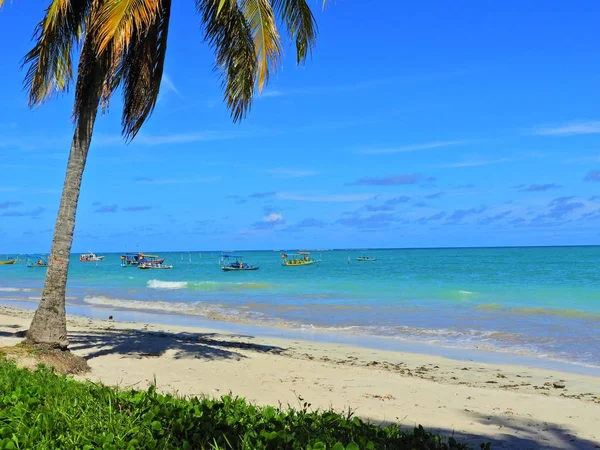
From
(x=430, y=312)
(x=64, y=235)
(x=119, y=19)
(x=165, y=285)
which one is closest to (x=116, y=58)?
(x=119, y=19)

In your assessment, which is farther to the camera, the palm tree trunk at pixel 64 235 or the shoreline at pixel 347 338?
the shoreline at pixel 347 338

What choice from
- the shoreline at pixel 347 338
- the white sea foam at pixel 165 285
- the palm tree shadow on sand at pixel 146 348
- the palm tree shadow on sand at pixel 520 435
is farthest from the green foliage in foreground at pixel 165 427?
the white sea foam at pixel 165 285

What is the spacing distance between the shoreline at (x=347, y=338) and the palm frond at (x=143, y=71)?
8854 mm

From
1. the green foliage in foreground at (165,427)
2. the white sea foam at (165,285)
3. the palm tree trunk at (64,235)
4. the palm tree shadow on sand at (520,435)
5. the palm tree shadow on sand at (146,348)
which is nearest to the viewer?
the green foliage in foreground at (165,427)

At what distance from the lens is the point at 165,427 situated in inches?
150

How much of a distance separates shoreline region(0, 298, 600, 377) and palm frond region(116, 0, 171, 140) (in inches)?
349

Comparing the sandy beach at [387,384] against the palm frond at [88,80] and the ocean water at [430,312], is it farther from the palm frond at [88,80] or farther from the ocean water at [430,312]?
the palm frond at [88,80]

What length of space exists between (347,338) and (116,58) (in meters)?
11.9

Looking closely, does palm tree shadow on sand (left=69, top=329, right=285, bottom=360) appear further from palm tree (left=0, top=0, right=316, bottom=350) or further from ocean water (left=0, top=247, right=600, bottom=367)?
ocean water (left=0, top=247, right=600, bottom=367)

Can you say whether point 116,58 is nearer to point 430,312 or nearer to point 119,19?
point 119,19

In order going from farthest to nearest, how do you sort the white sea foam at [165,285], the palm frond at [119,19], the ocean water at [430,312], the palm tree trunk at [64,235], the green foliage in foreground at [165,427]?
the white sea foam at [165,285]
the ocean water at [430,312]
the palm tree trunk at [64,235]
the palm frond at [119,19]
the green foliage in foreground at [165,427]

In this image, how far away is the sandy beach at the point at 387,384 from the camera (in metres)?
7.12

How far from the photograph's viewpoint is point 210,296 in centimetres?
3584

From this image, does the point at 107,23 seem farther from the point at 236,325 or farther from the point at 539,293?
the point at 539,293
